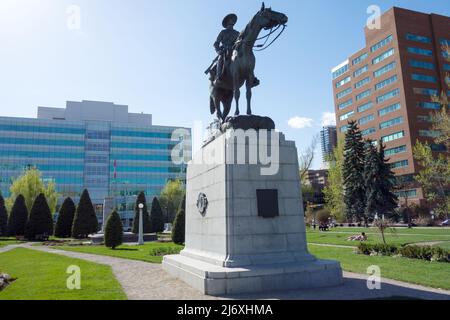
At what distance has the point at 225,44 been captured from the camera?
12.1 metres

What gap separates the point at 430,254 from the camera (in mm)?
15328

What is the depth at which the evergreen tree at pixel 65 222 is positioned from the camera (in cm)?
4644

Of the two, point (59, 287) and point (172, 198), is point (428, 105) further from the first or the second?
point (59, 287)

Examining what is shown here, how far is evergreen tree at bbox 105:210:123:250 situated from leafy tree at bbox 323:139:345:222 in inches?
1612

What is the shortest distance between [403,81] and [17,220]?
72518 millimetres

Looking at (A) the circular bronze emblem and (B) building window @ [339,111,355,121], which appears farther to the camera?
(B) building window @ [339,111,355,121]

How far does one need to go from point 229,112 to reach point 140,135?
3291 inches

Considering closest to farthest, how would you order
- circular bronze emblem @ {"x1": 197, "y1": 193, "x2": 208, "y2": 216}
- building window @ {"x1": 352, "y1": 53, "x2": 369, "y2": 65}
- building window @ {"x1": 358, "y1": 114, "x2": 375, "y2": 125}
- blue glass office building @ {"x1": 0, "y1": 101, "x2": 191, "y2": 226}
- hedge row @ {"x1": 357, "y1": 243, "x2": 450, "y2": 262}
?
circular bronze emblem @ {"x1": 197, "y1": 193, "x2": 208, "y2": 216} < hedge row @ {"x1": 357, "y1": 243, "x2": 450, "y2": 262} < building window @ {"x1": 358, "y1": 114, "x2": 375, "y2": 125} < building window @ {"x1": 352, "y1": 53, "x2": 369, "y2": 65} < blue glass office building @ {"x1": 0, "y1": 101, "x2": 191, "y2": 226}

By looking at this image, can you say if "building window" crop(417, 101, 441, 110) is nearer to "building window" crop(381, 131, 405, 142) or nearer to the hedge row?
"building window" crop(381, 131, 405, 142)

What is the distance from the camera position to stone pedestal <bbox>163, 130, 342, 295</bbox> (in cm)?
854

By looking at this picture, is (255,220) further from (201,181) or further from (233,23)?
(233,23)

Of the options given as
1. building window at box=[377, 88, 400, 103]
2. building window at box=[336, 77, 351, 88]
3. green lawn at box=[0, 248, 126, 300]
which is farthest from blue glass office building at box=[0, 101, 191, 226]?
green lawn at box=[0, 248, 126, 300]

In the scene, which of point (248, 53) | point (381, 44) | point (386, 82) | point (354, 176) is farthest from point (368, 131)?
point (248, 53)
